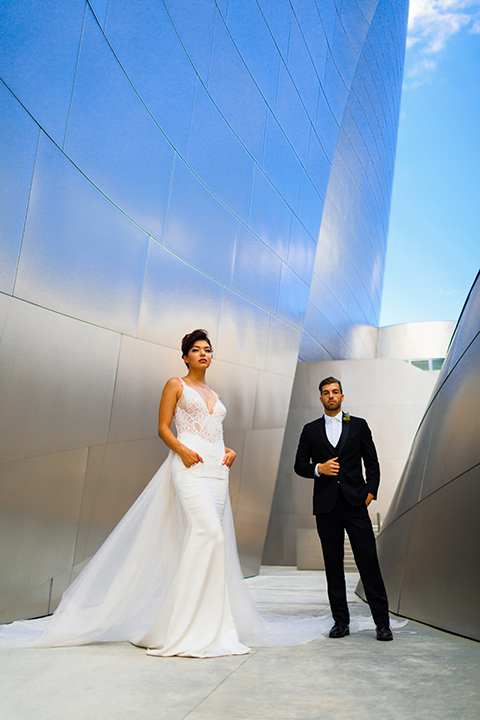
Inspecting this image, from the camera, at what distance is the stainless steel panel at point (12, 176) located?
4.28m

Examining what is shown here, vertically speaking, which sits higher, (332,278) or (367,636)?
(332,278)

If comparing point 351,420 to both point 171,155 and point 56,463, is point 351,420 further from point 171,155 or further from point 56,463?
point 171,155

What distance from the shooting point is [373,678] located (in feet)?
9.19

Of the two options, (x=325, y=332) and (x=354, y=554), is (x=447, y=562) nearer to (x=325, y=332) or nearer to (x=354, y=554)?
(x=354, y=554)

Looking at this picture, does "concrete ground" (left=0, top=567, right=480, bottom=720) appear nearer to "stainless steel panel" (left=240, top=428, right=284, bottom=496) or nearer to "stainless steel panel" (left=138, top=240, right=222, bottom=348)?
"stainless steel panel" (left=138, top=240, right=222, bottom=348)

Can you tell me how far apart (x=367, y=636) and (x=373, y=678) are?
1.48 metres

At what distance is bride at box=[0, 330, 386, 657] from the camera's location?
357cm

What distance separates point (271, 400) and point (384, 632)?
6.45 m

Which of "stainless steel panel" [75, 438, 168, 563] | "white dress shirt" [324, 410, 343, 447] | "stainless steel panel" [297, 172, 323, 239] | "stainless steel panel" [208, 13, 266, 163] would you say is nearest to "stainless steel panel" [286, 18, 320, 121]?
"stainless steel panel" [297, 172, 323, 239]

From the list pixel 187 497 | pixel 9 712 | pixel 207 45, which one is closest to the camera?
pixel 9 712

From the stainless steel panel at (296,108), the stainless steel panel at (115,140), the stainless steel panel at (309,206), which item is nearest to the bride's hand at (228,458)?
the stainless steel panel at (115,140)

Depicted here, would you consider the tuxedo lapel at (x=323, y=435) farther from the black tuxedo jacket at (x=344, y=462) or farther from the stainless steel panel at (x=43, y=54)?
the stainless steel panel at (x=43, y=54)

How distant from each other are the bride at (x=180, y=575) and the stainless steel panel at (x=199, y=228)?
114 inches

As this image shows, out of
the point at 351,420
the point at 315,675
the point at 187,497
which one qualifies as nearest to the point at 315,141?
the point at 351,420
